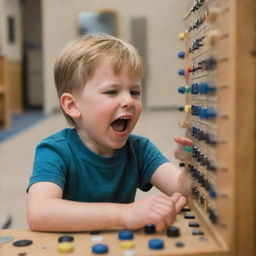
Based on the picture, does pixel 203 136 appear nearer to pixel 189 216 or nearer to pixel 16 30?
pixel 189 216

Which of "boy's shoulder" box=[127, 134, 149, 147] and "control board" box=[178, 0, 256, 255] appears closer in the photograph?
"control board" box=[178, 0, 256, 255]

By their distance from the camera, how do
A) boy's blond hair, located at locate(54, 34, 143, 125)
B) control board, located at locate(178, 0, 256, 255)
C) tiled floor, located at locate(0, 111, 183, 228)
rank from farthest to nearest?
tiled floor, located at locate(0, 111, 183, 228) < boy's blond hair, located at locate(54, 34, 143, 125) < control board, located at locate(178, 0, 256, 255)

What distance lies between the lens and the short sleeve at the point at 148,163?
3.11 ft

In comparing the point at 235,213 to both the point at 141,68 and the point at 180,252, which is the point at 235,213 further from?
the point at 141,68

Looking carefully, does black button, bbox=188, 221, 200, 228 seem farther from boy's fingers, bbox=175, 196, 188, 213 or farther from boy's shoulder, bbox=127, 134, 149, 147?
boy's shoulder, bbox=127, 134, 149, 147

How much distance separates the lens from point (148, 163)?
3.13ft

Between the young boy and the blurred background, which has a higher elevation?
the blurred background

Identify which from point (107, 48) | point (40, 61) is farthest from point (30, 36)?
point (107, 48)

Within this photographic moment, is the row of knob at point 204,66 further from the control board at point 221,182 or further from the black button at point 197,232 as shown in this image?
the black button at point 197,232

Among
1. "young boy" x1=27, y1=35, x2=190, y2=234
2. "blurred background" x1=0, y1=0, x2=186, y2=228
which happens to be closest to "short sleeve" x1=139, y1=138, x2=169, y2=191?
"young boy" x1=27, y1=35, x2=190, y2=234

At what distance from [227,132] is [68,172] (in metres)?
0.41

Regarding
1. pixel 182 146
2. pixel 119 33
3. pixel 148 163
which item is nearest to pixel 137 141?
pixel 148 163

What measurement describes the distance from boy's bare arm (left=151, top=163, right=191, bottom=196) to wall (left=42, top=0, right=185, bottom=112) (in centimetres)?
515

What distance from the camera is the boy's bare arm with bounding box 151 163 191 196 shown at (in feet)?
2.85
